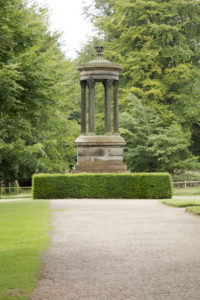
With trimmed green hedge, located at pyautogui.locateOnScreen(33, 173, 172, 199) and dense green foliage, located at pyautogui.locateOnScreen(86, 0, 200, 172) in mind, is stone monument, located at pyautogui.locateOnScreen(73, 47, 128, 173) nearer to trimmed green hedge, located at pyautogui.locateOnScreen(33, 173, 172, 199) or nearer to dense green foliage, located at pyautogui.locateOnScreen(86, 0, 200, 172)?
trimmed green hedge, located at pyautogui.locateOnScreen(33, 173, 172, 199)

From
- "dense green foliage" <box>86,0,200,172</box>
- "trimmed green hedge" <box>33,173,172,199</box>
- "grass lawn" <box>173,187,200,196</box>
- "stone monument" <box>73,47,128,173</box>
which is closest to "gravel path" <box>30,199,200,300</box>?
"trimmed green hedge" <box>33,173,172,199</box>

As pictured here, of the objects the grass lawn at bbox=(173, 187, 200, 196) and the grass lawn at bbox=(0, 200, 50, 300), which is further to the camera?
the grass lawn at bbox=(173, 187, 200, 196)

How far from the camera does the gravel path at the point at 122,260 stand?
5715 millimetres

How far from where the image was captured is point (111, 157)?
90.4 feet

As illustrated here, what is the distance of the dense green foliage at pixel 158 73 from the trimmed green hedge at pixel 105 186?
12.3 metres

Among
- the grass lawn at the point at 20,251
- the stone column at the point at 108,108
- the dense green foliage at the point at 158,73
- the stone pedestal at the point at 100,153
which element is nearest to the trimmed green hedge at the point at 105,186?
the stone pedestal at the point at 100,153

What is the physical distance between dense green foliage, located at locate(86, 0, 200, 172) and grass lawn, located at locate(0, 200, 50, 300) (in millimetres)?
23561

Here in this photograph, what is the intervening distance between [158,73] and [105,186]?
1817cm

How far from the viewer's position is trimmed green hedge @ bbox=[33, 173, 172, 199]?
79.7 feet

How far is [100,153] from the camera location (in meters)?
27.5

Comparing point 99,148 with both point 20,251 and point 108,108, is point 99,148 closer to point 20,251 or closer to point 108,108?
point 108,108

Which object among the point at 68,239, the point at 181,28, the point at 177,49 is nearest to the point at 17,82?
the point at 68,239

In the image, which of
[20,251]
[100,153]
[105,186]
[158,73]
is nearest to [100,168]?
[100,153]

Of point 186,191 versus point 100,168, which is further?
point 186,191
